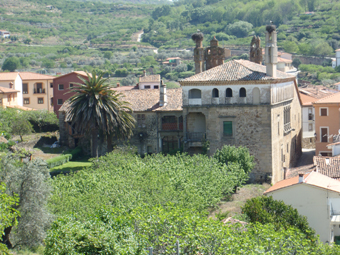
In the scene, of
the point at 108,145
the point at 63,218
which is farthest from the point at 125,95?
the point at 63,218

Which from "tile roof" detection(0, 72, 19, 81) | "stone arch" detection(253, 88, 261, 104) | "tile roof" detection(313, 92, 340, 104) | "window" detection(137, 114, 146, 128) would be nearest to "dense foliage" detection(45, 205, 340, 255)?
"stone arch" detection(253, 88, 261, 104)

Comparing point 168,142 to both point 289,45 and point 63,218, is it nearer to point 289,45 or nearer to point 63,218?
point 63,218

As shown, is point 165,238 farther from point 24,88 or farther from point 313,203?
point 24,88

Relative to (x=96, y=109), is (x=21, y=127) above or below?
below

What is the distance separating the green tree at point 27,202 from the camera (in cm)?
3231

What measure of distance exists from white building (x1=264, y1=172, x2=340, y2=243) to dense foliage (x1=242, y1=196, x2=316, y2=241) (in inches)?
132

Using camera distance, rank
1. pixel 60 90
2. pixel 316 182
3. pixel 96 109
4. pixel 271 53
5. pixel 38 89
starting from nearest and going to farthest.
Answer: pixel 316 182 < pixel 271 53 < pixel 96 109 < pixel 60 90 < pixel 38 89

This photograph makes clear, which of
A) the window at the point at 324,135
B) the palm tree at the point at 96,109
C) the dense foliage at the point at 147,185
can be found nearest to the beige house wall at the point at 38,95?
the palm tree at the point at 96,109

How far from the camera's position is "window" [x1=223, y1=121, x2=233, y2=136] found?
158 ft

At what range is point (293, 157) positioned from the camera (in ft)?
184

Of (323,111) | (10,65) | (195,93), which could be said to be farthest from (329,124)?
(10,65)

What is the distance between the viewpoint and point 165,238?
81.9 feet

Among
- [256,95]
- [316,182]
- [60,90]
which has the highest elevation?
[60,90]

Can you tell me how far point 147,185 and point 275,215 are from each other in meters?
8.73
